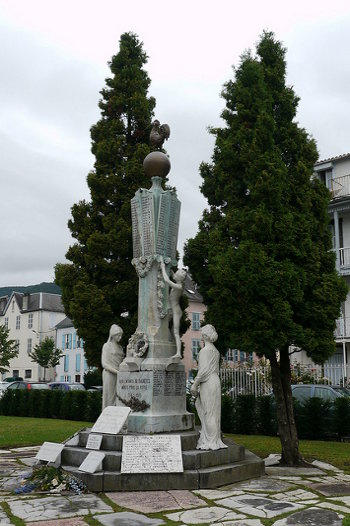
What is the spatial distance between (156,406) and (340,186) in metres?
21.0

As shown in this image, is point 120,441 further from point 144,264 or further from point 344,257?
point 344,257

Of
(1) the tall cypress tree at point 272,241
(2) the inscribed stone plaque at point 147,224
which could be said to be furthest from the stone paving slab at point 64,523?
(2) the inscribed stone plaque at point 147,224

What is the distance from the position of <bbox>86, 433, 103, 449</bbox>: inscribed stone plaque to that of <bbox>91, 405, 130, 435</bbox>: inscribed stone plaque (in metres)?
0.16

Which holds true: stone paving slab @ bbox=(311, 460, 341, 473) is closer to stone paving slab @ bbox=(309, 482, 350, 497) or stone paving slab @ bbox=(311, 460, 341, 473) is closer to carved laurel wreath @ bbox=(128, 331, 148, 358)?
stone paving slab @ bbox=(309, 482, 350, 497)

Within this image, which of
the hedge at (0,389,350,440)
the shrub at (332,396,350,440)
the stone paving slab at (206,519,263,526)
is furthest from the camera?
the hedge at (0,389,350,440)

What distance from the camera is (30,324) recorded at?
55.6m

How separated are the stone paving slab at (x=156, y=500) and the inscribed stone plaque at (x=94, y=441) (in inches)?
42.1

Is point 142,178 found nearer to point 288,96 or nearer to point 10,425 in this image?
point 288,96

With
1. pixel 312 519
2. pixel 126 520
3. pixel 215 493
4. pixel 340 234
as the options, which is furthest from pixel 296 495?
pixel 340 234

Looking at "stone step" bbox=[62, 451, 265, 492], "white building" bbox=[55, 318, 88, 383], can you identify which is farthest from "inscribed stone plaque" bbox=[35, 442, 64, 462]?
"white building" bbox=[55, 318, 88, 383]

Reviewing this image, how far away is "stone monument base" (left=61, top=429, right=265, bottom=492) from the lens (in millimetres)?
7570

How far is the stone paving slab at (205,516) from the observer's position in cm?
600

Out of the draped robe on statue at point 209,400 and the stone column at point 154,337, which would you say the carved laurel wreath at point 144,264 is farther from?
the draped robe on statue at point 209,400

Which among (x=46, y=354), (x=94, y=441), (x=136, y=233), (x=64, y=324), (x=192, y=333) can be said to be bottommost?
(x=94, y=441)
